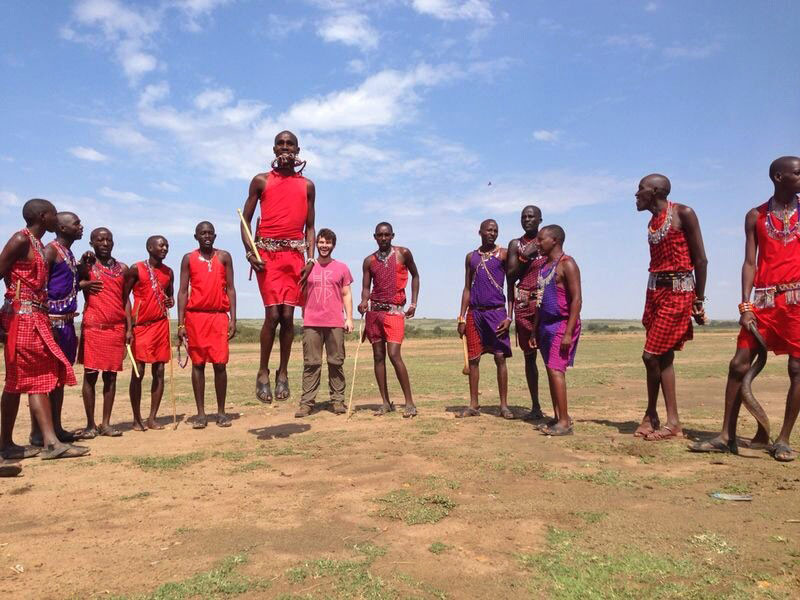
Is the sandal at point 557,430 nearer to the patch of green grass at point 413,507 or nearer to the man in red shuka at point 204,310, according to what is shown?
Result: the patch of green grass at point 413,507

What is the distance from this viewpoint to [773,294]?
18.6 ft

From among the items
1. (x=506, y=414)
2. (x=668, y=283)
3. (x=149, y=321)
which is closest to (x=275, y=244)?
(x=149, y=321)

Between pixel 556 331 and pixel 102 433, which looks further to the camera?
pixel 102 433

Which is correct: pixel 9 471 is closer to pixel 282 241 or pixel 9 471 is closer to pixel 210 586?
pixel 282 241

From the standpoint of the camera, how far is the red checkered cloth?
21.5 feet

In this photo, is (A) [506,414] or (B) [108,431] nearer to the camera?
(B) [108,431]

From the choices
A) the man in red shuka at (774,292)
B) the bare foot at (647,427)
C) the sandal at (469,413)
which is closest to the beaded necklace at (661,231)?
the man in red shuka at (774,292)

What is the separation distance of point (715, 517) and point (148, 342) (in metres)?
6.85

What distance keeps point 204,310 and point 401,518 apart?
196 inches

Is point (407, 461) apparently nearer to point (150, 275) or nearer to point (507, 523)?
point (507, 523)

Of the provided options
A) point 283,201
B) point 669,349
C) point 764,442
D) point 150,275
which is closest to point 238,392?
point 150,275

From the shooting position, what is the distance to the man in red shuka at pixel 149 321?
8.03m

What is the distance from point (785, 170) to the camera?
568 cm

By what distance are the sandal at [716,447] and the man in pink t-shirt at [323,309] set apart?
15.4 ft
